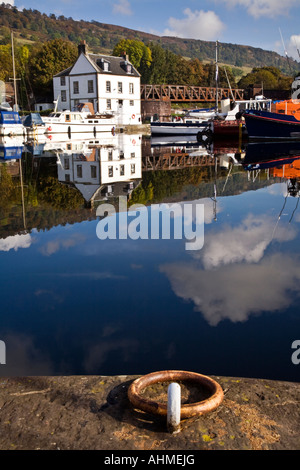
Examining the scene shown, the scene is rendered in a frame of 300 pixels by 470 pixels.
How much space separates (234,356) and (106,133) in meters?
46.4

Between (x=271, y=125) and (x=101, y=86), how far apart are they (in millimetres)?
30000

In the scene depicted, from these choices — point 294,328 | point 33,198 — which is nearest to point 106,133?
point 33,198

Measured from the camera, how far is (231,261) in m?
7.18

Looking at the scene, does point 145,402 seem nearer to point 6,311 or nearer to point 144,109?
point 6,311

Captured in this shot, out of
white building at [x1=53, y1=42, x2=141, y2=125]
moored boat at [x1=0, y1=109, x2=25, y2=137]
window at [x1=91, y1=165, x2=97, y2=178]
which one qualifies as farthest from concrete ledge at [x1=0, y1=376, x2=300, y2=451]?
white building at [x1=53, y1=42, x2=141, y2=125]

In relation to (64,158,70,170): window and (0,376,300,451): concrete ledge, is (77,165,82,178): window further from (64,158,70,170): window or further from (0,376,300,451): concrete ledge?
(0,376,300,451): concrete ledge

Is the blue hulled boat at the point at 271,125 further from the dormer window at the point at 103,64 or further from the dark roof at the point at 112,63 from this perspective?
the dormer window at the point at 103,64

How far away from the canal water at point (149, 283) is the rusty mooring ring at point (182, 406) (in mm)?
388

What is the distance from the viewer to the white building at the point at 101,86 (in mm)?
56812

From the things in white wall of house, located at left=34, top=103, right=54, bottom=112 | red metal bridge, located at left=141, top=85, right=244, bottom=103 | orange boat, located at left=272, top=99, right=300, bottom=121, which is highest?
red metal bridge, located at left=141, top=85, right=244, bottom=103

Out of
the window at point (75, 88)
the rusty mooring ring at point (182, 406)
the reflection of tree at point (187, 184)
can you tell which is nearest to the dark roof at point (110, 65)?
the window at point (75, 88)

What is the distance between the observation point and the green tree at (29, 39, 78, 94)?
210 feet

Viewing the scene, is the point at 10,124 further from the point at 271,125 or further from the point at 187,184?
the point at 187,184

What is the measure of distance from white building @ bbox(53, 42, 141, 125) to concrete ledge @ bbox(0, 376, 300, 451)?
53476mm
